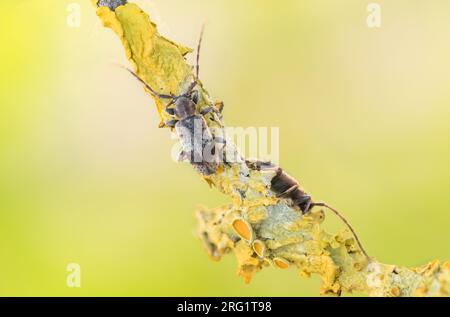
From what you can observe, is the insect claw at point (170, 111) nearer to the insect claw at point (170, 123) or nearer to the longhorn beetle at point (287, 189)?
the insect claw at point (170, 123)

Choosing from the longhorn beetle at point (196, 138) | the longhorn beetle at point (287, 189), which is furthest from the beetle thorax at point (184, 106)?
the longhorn beetle at point (287, 189)

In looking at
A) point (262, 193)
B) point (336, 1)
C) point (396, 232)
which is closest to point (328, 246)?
point (262, 193)

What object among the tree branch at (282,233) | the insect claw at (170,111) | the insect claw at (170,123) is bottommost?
the tree branch at (282,233)

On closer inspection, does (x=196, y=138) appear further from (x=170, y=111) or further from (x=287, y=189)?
(x=287, y=189)

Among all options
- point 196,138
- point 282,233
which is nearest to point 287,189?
point 282,233

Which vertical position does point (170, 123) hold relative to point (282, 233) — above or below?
above

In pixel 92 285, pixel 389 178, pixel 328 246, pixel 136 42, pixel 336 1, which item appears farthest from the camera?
pixel 336 1

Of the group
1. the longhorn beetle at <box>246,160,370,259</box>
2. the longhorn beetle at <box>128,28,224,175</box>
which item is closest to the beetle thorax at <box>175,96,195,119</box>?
the longhorn beetle at <box>128,28,224,175</box>

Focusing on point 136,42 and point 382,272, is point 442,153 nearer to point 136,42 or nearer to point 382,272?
point 382,272
